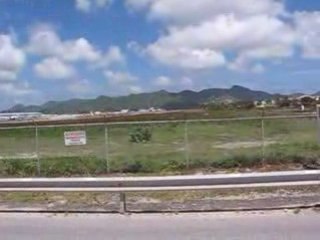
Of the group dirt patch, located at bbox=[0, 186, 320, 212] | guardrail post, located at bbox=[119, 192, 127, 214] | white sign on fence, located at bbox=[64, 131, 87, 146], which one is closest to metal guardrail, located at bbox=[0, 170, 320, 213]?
guardrail post, located at bbox=[119, 192, 127, 214]

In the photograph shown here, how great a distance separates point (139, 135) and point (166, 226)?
1618 centimetres

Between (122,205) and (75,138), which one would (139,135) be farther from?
(122,205)

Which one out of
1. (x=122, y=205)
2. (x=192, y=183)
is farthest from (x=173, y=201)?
(x=122, y=205)

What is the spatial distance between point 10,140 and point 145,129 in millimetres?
8159

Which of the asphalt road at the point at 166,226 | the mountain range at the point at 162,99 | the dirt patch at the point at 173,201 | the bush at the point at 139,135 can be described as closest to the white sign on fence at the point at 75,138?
the dirt patch at the point at 173,201

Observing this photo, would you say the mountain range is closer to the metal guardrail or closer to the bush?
the bush

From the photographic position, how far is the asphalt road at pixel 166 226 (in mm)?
7414

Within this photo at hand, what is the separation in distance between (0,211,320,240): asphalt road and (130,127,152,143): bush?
14810mm

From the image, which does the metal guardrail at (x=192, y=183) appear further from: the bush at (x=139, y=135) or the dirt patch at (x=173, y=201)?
the bush at (x=139, y=135)

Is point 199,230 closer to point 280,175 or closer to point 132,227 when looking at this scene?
point 132,227

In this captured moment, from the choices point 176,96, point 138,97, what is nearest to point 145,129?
point 138,97

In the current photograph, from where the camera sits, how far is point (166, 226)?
26.5ft

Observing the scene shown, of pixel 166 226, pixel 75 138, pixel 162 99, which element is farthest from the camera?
pixel 162 99

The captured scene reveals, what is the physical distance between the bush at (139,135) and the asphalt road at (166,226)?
14810 mm
